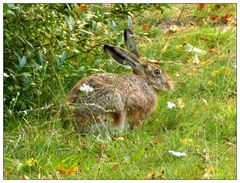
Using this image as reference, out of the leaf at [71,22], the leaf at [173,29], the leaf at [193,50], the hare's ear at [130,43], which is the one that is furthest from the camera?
the leaf at [173,29]

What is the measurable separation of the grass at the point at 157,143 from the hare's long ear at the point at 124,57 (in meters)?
0.43

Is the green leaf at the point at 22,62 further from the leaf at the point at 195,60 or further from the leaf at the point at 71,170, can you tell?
the leaf at the point at 195,60

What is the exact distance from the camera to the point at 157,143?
19.3ft

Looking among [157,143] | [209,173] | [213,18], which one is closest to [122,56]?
[157,143]

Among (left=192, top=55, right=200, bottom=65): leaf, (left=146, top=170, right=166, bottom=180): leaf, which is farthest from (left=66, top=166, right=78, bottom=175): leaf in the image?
(left=192, top=55, right=200, bottom=65): leaf

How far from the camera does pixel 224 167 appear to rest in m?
5.32

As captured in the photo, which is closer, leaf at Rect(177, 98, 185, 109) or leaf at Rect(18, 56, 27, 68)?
leaf at Rect(18, 56, 27, 68)

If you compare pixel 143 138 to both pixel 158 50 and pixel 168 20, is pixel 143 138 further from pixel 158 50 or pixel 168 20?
pixel 168 20

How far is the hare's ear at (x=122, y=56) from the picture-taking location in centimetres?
684

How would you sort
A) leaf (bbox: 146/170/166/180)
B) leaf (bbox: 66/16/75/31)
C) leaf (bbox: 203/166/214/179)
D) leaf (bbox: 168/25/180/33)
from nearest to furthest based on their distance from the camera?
1. leaf (bbox: 203/166/214/179)
2. leaf (bbox: 146/170/166/180)
3. leaf (bbox: 66/16/75/31)
4. leaf (bbox: 168/25/180/33)

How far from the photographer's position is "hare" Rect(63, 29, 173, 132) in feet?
20.7

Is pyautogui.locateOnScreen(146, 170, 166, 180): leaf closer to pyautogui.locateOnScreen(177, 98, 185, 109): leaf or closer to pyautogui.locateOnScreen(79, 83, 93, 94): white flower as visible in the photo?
pyautogui.locateOnScreen(79, 83, 93, 94): white flower

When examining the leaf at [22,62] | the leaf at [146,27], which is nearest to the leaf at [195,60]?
the leaf at [146,27]

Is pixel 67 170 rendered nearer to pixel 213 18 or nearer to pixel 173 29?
pixel 173 29
